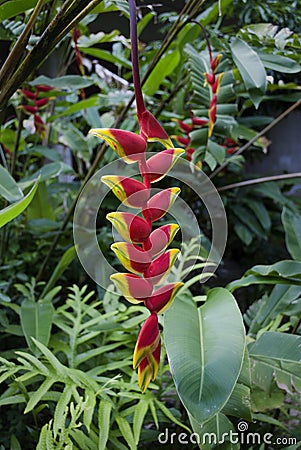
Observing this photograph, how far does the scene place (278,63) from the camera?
0.81 m

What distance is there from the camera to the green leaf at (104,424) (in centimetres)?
55

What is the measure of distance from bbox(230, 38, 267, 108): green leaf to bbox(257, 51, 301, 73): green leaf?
4cm

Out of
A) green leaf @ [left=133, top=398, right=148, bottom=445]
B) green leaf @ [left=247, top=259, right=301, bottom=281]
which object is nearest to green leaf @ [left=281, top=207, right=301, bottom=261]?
green leaf @ [left=247, top=259, right=301, bottom=281]

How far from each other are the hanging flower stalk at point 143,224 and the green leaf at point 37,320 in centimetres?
39

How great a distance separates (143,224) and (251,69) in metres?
0.50

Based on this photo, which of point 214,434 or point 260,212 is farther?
point 260,212

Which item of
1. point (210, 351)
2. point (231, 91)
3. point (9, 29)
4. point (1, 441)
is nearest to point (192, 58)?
point (231, 91)

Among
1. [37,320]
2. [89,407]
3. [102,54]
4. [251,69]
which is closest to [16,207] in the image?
[89,407]

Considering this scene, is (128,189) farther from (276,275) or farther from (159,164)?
(276,275)

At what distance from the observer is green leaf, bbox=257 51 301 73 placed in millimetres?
790

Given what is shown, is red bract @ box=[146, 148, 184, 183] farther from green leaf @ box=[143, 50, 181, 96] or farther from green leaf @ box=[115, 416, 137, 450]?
green leaf @ box=[143, 50, 181, 96]

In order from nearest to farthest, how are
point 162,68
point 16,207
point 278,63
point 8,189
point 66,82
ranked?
1. point 16,207
2. point 8,189
3. point 278,63
4. point 66,82
5. point 162,68

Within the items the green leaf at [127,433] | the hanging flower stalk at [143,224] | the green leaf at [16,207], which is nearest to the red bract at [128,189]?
the hanging flower stalk at [143,224]

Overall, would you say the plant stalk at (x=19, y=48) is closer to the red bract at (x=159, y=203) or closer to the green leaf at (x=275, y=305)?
the red bract at (x=159, y=203)
